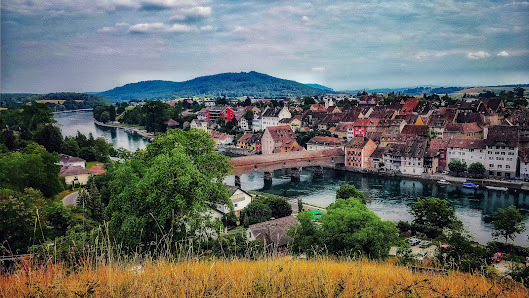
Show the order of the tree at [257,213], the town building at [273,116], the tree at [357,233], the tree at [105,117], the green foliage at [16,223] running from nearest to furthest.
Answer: the tree at [357,233] < the green foliage at [16,223] < the tree at [257,213] < the town building at [273,116] < the tree at [105,117]

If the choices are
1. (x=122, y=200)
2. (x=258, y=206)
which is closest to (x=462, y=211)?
(x=258, y=206)

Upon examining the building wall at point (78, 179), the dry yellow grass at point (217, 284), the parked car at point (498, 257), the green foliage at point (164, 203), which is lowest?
the parked car at point (498, 257)

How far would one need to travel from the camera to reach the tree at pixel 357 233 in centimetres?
1040

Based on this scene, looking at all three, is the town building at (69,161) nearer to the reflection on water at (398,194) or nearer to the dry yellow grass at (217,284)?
the reflection on water at (398,194)

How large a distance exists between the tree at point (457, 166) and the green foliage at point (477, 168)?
0.51 meters

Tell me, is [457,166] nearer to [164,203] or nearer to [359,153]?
[359,153]

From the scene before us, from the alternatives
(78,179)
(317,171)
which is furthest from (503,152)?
(78,179)

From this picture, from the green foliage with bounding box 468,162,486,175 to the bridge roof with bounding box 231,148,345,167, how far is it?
10.8 metres

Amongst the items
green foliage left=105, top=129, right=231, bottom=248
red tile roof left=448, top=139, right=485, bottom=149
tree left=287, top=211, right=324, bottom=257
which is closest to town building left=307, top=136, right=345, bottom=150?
red tile roof left=448, top=139, right=485, bottom=149

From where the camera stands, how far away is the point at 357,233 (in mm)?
10445

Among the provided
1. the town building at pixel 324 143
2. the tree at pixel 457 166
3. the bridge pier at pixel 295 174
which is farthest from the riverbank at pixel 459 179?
the town building at pixel 324 143

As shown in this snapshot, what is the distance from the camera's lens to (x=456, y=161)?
3055 centimetres

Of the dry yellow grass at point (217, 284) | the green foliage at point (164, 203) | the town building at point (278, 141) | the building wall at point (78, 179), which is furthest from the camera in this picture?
the town building at point (278, 141)

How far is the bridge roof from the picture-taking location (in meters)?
31.4
